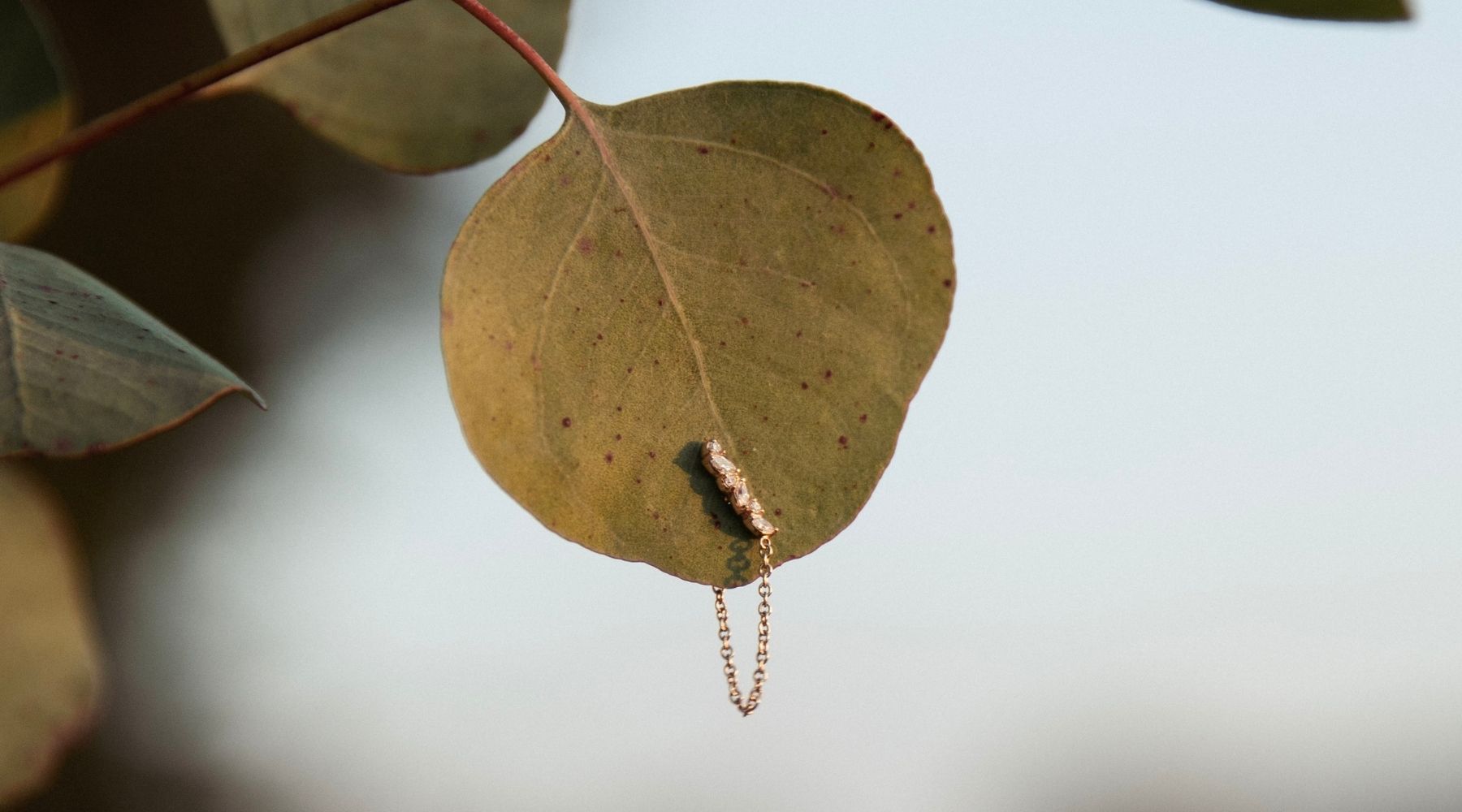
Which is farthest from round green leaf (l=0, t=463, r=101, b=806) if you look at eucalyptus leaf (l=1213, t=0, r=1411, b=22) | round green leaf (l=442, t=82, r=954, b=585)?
eucalyptus leaf (l=1213, t=0, r=1411, b=22)

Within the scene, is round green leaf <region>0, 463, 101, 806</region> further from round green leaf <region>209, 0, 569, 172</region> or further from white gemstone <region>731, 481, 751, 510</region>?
white gemstone <region>731, 481, 751, 510</region>

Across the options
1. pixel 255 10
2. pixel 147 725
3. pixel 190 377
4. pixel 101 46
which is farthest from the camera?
pixel 147 725

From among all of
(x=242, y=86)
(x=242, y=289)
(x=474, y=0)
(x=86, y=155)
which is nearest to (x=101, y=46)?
(x=86, y=155)

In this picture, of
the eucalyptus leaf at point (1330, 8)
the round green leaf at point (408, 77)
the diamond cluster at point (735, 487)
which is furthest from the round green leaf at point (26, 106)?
the eucalyptus leaf at point (1330, 8)

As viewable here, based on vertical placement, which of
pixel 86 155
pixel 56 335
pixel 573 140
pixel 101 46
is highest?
pixel 573 140

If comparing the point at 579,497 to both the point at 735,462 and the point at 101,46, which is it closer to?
the point at 735,462

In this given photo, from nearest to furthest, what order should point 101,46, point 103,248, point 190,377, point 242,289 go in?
point 190,377 < point 101,46 < point 103,248 < point 242,289
